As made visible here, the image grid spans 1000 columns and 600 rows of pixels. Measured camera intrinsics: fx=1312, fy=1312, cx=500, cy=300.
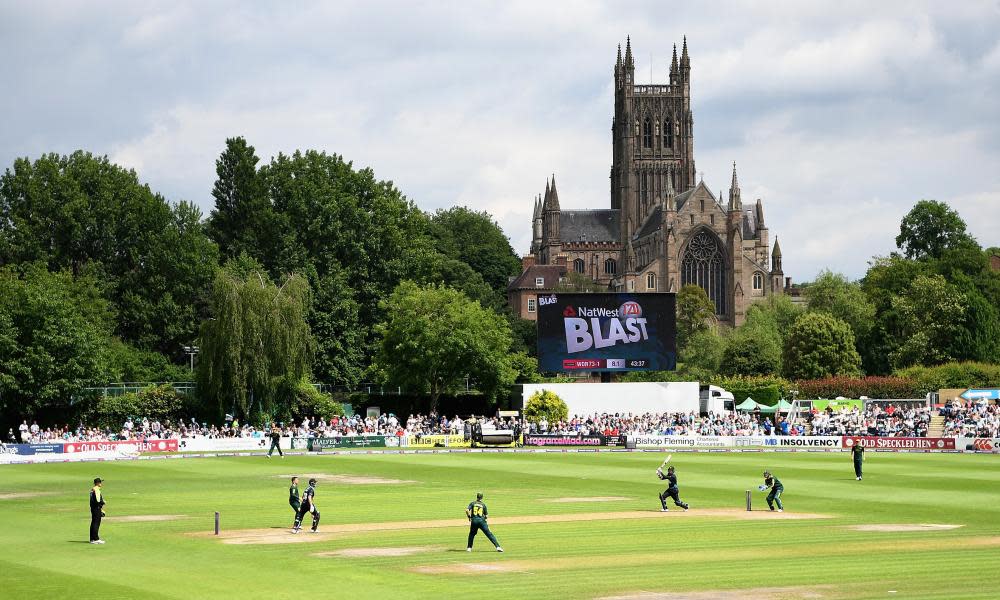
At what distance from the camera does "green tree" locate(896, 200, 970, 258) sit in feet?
420

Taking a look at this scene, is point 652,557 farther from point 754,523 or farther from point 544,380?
point 544,380

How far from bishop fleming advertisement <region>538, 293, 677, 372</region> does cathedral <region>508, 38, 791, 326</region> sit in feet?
288

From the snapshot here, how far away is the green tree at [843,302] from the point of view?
116 meters

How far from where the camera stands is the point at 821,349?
344 ft

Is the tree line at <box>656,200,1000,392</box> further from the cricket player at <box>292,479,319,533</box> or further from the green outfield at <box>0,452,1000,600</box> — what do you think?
the cricket player at <box>292,479,319,533</box>

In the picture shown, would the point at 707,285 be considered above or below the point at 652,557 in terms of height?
above

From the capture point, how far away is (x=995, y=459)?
5666 centimetres

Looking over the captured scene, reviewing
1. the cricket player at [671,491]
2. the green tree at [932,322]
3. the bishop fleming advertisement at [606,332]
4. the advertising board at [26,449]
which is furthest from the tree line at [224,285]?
the cricket player at [671,491]

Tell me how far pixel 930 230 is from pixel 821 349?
3128cm

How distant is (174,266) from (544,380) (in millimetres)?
26364

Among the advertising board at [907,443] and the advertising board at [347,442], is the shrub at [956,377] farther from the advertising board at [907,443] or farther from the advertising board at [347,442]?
the advertising board at [347,442]

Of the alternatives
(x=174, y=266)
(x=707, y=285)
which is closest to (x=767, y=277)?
(x=707, y=285)

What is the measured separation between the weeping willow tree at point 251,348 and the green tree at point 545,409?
1382 centimetres

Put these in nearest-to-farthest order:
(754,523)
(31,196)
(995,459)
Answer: (754,523) → (995,459) → (31,196)
